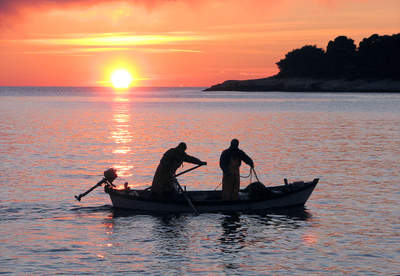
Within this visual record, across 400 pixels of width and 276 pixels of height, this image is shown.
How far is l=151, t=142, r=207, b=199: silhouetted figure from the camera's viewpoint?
20948 mm

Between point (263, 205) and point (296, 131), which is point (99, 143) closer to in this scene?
point (296, 131)

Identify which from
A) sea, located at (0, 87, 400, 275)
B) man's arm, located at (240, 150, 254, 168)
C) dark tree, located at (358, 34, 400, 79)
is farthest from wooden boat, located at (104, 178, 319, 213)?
dark tree, located at (358, 34, 400, 79)

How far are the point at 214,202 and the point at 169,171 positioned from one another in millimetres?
1805

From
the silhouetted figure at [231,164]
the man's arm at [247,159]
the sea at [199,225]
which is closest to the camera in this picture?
the sea at [199,225]

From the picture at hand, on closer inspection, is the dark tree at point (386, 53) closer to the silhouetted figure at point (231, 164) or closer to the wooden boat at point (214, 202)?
the wooden boat at point (214, 202)

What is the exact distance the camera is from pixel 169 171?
2102cm

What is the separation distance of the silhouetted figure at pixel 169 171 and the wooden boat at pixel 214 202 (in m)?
0.37

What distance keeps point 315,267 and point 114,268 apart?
459 centimetres

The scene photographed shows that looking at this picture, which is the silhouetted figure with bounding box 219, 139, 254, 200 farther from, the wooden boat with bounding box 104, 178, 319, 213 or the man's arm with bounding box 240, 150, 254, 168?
the wooden boat with bounding box 104, 178, 319, 213

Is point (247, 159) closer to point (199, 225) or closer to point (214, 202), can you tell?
point (214, 202)

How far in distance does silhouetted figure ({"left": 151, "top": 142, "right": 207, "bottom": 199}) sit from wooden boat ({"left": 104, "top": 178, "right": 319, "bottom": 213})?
366 millimetres

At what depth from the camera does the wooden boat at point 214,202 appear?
20953 mm

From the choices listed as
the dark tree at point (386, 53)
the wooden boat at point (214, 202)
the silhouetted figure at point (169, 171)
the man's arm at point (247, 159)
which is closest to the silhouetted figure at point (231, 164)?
the man's arm at point (247, 159)

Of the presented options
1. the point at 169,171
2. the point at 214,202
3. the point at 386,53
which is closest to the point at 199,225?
the point at 214,202
